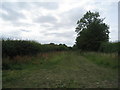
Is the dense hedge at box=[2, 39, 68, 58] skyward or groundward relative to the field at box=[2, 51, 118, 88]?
skyward

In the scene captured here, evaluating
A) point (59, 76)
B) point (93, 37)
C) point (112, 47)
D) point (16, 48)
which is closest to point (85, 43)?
point (93, 37)

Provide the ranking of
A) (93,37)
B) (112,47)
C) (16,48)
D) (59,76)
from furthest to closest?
(93,37), (112,47), (16,48), (59,76)

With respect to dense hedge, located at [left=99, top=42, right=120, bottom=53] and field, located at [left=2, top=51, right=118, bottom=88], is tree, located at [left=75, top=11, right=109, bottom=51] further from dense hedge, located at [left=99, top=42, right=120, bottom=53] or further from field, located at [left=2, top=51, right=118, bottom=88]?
field, located at [left=2, top=51, right=118, bottom=88]

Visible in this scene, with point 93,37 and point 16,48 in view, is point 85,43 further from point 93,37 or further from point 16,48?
point 16,48

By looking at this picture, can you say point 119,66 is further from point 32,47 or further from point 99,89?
point 32,47

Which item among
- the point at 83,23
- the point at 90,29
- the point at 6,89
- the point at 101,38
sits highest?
the point at 83,23

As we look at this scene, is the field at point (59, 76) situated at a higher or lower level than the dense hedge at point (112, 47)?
lower

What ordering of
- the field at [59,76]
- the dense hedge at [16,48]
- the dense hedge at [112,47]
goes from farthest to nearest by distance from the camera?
the dense hedge at [112,47]
the dense hedge at [16,48]
the field at [59,76]

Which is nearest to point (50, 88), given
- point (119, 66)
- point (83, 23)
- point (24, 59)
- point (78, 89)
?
point (78, 89)

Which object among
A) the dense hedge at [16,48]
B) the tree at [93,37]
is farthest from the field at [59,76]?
the tree at [93,37]

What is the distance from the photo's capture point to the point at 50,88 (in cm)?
480

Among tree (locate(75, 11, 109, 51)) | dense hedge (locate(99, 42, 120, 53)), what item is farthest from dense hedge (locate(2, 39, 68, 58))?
tree (locate(75, 11, 109, 51))

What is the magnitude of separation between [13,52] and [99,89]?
30.0 ft

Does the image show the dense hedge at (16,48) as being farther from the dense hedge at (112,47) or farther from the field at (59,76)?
the dense hedge at (112,47)
